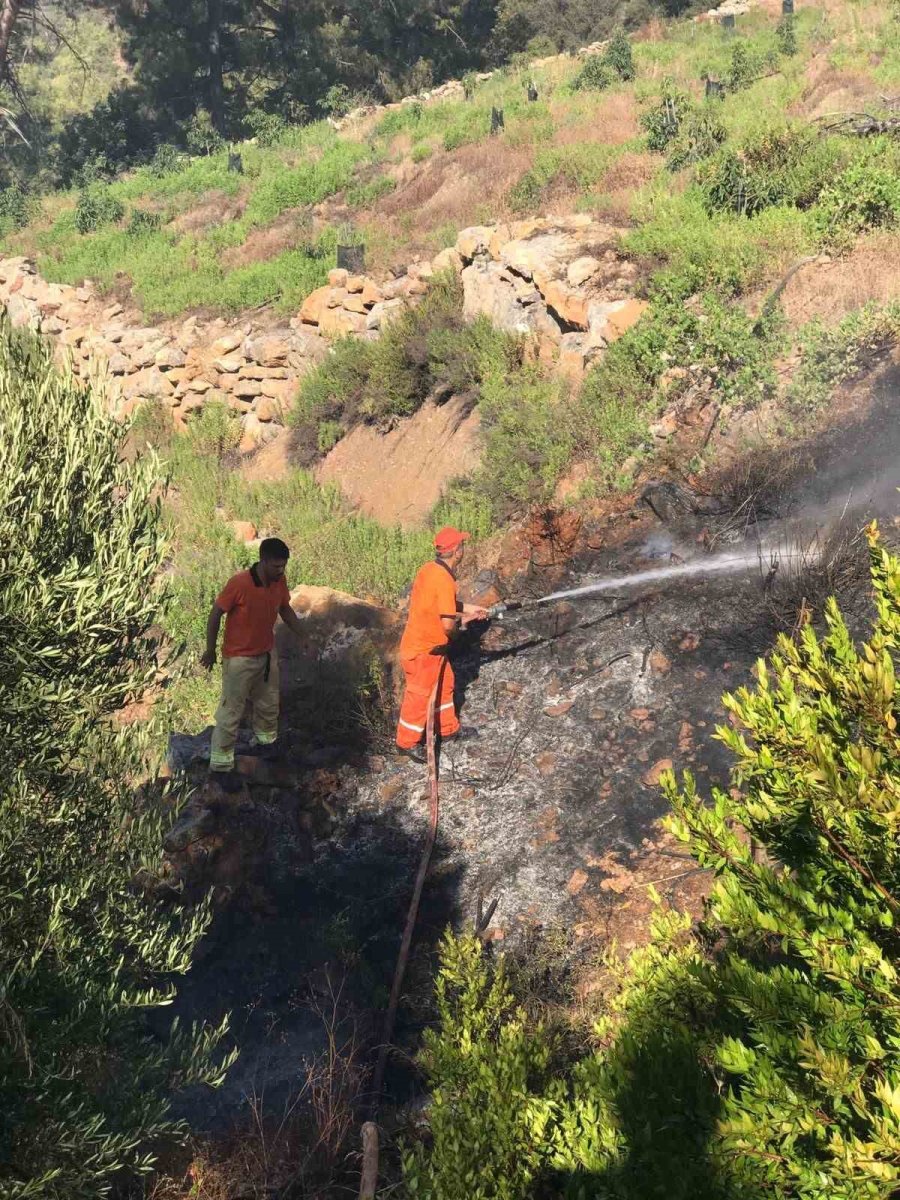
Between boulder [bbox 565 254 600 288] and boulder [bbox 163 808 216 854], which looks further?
boulder [bbox 565 254 600 288]

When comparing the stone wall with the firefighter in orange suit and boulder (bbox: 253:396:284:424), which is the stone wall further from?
the firefighter in orange suit

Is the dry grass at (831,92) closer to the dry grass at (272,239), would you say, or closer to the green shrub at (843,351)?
the green shrub at (843,351)

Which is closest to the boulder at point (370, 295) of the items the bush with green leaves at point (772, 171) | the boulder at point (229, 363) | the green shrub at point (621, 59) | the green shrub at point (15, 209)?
the boulder at point (229, 363)

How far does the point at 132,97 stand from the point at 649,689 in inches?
1471

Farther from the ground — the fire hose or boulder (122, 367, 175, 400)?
boulder (122, 367, 175, 400)

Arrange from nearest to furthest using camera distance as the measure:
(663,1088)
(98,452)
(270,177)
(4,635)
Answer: (663,1088) → (4,635) → (98,452) → (270,177)

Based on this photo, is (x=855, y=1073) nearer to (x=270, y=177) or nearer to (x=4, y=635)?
(x=4, y=635)

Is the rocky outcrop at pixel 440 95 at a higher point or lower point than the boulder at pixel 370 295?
higher

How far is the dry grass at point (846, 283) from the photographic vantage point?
10531mm

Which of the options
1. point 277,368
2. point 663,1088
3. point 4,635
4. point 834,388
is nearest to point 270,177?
point 277,368

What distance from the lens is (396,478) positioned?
13047mm

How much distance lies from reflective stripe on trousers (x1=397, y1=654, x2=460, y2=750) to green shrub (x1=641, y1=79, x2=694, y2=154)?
447 inches

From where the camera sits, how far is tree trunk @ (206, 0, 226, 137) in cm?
3569

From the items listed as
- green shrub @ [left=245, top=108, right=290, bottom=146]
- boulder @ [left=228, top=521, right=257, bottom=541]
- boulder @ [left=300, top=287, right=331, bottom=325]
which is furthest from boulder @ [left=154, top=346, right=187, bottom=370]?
green shrub @ [left=245, top=108, right=290, bottom=146]
